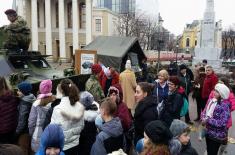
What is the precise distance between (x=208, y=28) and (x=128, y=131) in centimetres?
2667

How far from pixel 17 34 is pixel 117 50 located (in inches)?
334

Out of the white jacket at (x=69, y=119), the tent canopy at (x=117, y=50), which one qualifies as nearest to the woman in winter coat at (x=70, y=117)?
the white jacket at (x=69, y=119)

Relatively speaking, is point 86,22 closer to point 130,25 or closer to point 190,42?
point 130,25

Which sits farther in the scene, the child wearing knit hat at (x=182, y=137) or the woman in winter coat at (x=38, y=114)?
the woman in winter coat at (x=38, y=114)

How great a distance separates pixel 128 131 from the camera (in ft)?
19.7

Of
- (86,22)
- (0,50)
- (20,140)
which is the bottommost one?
(20,140)

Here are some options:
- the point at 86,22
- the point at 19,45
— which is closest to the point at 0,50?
the point at 19,45

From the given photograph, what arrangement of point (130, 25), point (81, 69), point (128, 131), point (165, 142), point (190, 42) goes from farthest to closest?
point (190, 42)
point (130, 25)
point (81, 69)
point (128, 131)
point (165, 142)

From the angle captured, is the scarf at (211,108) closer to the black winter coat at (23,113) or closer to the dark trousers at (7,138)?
the black winter coat at (23,113)

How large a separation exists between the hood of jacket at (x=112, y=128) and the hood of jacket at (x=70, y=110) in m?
0.60

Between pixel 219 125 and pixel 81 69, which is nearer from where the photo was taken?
pixel 219 125

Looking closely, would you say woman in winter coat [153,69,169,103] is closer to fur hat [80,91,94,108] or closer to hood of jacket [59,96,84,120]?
fur hat [80,91,94,108]

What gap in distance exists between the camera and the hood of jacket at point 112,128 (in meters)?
4.73

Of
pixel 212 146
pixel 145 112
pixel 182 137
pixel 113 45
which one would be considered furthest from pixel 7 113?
pixel 113 45
